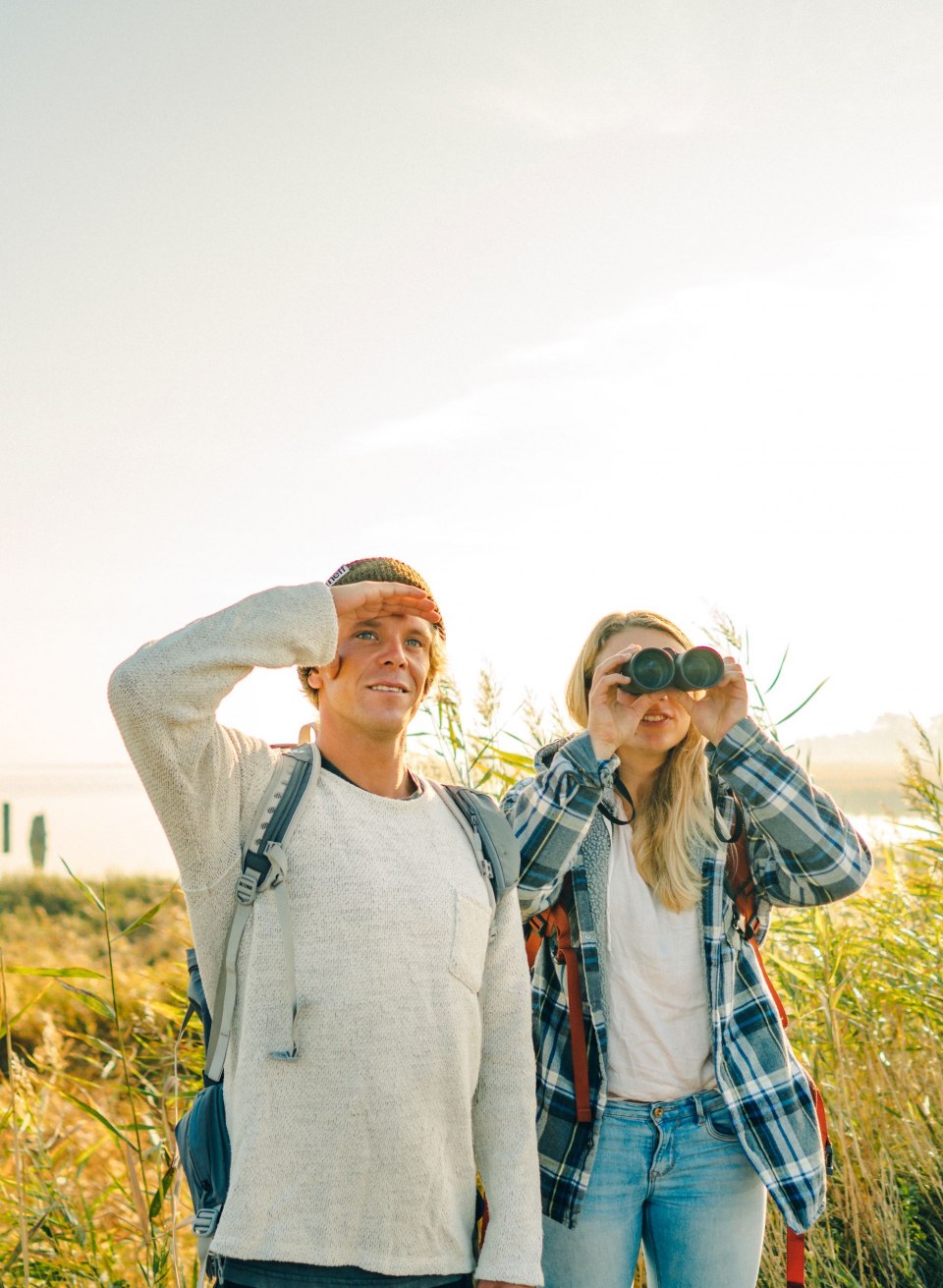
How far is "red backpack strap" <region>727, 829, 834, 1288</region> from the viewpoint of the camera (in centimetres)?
199

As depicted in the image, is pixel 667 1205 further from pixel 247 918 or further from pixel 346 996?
pixel 247 918

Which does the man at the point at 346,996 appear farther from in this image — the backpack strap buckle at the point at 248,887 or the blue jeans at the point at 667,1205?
the blue jeans at the point at 667,1205

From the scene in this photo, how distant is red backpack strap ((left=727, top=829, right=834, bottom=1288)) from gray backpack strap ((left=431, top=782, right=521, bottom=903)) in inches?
20.0

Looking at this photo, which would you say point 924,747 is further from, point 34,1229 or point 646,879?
point 34,1229

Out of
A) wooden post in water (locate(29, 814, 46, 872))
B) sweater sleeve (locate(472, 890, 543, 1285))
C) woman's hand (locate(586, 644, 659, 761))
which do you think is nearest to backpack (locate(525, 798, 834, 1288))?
sweater sleeve (locate(472, 890, 543, 1285))

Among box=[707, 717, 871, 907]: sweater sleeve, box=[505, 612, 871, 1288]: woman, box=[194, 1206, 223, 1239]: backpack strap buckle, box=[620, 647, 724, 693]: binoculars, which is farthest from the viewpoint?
box=[620, 647, 724, 693]: binoculars

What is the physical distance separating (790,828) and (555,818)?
47 centimetres

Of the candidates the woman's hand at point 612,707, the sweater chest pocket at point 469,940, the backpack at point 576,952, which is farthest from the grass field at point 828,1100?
the woman's hand at point 612,707

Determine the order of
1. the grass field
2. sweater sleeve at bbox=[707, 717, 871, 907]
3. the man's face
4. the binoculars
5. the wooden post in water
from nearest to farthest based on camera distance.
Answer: the man's face → sweater sleeve at bbox=[707, 717, 871, 907] → the binoculars → the grass field → the wooden post in water

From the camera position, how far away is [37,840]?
2766 centimetres

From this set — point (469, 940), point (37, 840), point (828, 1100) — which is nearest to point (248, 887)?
point (469, 940)

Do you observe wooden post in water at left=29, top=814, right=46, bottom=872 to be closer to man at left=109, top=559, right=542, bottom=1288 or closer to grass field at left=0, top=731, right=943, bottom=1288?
grass field at left=0, top=731, right=943, bottom=1288

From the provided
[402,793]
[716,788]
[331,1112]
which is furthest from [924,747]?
[331,1112]

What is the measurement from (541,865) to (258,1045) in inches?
26.3
